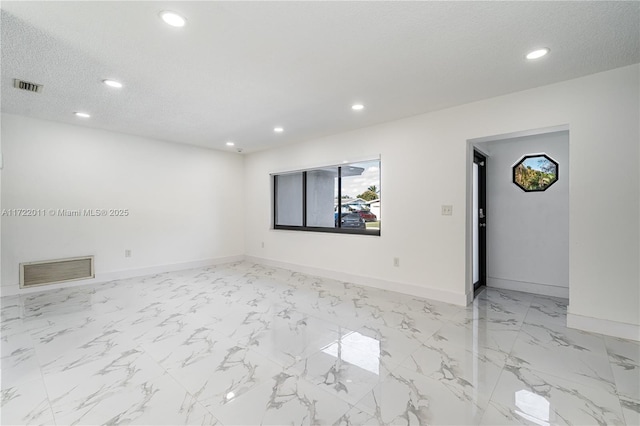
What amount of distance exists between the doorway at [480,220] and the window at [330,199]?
143 centimetres

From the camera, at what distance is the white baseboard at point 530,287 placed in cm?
379

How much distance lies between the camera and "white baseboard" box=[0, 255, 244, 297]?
389cm

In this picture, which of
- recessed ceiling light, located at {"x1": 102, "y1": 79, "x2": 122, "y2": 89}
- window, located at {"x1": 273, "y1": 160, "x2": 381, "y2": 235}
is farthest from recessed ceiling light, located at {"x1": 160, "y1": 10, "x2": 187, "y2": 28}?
window, located at {"x1": 273, "y1": 160, "x2": 381, "y2": 235}

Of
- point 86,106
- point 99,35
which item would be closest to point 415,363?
point 99,35

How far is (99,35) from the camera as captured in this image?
213cm

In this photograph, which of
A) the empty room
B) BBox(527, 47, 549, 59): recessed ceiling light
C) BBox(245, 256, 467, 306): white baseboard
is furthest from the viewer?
BBox(245, 256, 467, 306): white baseboard

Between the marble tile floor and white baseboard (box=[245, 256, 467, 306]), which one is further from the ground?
white baseboard (box=[245, 256, 467, 306])

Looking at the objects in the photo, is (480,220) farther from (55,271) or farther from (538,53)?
(55,271)

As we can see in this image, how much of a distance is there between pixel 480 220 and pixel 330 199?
2.47 metres

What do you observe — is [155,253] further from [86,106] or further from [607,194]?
A: [607,194]

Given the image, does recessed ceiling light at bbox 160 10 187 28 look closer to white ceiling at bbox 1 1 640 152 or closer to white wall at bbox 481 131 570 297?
white ceiling at bbox 1 1 640 152

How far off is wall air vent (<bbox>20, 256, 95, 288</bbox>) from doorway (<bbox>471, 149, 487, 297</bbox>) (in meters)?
6.01

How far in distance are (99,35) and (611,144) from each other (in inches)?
178

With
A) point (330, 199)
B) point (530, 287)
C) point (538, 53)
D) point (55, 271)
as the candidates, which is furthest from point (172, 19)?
point (530, 287)
